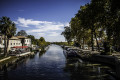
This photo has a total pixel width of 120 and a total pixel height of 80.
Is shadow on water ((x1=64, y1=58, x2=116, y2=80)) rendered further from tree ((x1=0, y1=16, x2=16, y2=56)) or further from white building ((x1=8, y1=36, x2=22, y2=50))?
white building ((x1=8, y1=36, x2=22, y2=50))

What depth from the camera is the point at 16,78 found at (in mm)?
18125

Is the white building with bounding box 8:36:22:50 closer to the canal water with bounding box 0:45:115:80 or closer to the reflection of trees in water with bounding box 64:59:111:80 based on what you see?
the canal water with bounding box 0:45:115:80

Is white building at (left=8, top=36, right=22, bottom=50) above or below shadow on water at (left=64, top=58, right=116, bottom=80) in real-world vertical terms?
above

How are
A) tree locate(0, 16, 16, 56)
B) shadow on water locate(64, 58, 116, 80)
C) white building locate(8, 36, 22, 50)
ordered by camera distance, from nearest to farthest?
shadow on water locate(64, 58, 116, 80) → tree locate(0, 16, 16, 56) → white building locate(8, 36, 22, 50)

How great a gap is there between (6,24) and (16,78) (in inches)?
955

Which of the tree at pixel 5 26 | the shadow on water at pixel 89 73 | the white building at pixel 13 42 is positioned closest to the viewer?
the shadow on water at pixel 89 73

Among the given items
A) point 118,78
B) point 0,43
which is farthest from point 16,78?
point 0,43

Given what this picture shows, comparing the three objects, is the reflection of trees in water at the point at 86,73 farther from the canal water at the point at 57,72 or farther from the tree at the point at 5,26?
the tree at the point at 5,26

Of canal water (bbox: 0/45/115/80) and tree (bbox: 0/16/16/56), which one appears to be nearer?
canal water (bbox: 0/45/115/80)

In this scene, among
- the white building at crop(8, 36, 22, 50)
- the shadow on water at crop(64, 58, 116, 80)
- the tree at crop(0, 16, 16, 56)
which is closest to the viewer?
the shadow on water at crop(64, 58, 116, 80)

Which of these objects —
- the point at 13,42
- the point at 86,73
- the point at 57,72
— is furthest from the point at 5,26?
the point at 13,42

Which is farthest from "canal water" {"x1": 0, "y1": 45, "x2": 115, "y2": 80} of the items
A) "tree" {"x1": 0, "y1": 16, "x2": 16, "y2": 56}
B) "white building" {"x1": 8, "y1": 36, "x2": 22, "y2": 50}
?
"white building" {"x1": 8, "y1": 36, "x2": 22, "y2": 50}

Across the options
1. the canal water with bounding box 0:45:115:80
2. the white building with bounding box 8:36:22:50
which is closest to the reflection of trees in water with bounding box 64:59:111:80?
the canal water with bounding box 0:45:115:80

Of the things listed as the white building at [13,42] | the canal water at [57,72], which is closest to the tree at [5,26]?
the canal water at [57,72]
